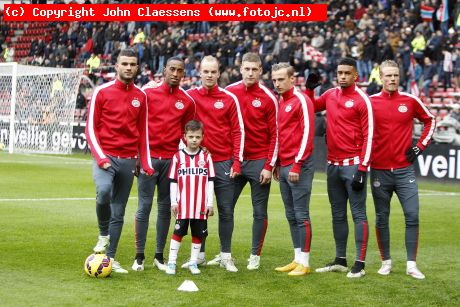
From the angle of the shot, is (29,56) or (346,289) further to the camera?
(29,56)

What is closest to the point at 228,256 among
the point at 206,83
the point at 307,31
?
the point at 206,83

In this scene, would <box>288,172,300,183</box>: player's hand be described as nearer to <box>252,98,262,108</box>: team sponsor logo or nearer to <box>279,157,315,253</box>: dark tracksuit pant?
<box>279,157,315,253</box>: dark tracksuit pant

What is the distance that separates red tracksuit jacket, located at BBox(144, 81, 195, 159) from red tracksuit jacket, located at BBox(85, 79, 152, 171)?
0.21 meters

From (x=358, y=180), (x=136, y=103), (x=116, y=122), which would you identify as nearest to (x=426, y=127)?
(x=358, y=180)

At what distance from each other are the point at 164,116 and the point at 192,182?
2.63 ft

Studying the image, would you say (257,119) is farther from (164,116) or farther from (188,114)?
(164,116)

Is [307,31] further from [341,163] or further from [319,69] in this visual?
[341,163]

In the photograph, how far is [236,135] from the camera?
934 cm

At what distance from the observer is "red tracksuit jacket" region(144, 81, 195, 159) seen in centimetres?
920

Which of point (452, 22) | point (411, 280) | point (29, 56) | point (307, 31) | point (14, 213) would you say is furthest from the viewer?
point (29, 56)

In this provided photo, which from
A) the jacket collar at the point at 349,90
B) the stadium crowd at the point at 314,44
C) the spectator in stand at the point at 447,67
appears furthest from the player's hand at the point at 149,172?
the spectator in stand at the point at 447,67

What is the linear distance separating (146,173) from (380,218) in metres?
2.57

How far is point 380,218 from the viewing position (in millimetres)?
9312

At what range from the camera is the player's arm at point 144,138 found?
29.4 ft
